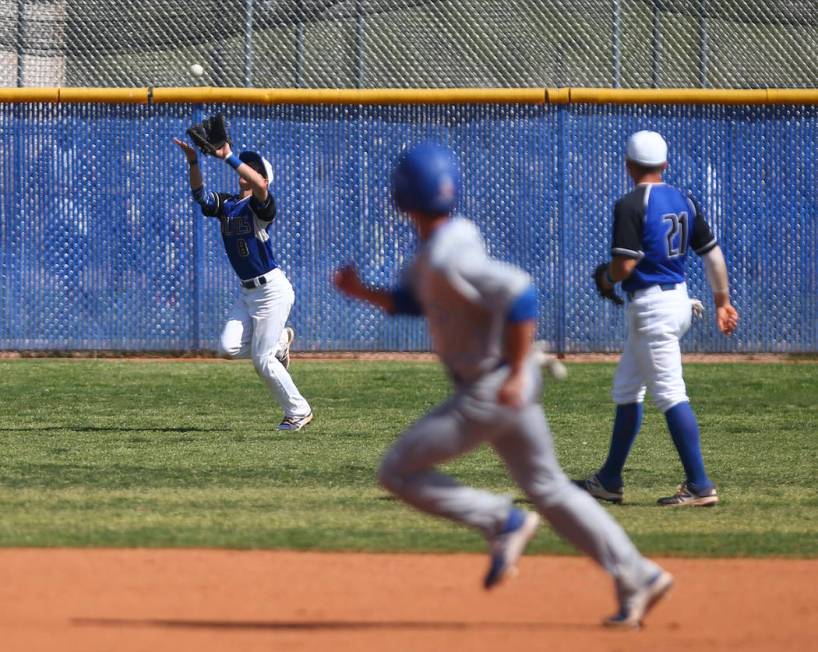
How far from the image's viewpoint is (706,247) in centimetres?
804

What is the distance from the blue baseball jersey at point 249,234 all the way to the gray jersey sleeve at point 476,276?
6.20 m

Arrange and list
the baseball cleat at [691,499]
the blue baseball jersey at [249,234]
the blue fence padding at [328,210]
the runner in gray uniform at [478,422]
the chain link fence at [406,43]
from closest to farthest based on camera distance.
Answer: the runner in gray uniform at [478,422] → the baseball cleat at [691,499] → the blue baseball jersey at [249,234] → the chain link fence at [406,43] → the blue fence padding at [328,210]

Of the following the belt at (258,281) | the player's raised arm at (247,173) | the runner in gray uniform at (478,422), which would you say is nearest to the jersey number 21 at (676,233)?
the runner in gray uniform at (478,422)

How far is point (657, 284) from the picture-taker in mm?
7816

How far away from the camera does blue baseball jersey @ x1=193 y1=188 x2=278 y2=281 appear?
1103cm

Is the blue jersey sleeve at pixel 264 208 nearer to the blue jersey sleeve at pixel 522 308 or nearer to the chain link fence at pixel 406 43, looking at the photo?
the chain link fence at pixel 406 43

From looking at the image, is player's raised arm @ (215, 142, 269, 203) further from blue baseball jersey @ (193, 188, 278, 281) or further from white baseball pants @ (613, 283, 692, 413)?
white baseball pants @ (613, 283, 692, 413)

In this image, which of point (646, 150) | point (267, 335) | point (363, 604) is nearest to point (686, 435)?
point (646, 150)

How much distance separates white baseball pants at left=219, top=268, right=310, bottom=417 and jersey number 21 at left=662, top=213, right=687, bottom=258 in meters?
3.90

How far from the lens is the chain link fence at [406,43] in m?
16.2

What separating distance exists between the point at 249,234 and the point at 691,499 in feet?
14.5

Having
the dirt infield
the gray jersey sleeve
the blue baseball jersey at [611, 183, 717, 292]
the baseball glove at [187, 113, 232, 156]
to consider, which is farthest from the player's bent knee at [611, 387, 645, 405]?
the baseball glove at [187, 113, 232, 156]

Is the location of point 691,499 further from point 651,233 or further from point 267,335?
point 267,335

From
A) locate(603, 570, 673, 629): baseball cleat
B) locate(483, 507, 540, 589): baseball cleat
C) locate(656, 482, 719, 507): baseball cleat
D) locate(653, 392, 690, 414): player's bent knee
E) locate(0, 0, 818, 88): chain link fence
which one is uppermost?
locate(0, 0, 818, 88): chain link fence
